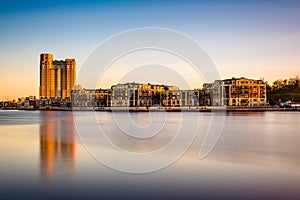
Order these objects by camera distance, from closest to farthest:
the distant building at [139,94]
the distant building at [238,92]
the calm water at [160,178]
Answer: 1. the calm water at [160,178]
2. the distant building at [238,92]
3. the distant building at [139,94]

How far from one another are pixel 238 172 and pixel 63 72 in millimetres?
178442

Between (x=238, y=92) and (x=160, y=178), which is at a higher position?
(x=238, y=92)

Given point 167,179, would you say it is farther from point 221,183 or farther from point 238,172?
point 238,172

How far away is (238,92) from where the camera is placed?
89688mm

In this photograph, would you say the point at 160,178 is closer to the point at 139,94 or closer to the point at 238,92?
the point at 238,92

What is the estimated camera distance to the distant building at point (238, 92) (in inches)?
3526

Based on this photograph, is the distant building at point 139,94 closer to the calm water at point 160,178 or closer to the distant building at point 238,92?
the distant building at point 238,92

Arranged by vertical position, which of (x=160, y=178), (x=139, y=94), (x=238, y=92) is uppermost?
(x=238, y=92)

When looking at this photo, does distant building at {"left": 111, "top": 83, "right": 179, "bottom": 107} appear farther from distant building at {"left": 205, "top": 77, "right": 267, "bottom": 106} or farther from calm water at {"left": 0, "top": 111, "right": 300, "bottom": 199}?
calm water at {"left": 0, "top": 111, "right": 300, "bottom": 199}

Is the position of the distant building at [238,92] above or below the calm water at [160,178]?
above

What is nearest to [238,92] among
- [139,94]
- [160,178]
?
[139,94]

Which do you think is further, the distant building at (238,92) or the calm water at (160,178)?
the distant building at (238,92)

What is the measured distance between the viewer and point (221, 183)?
6473 mm

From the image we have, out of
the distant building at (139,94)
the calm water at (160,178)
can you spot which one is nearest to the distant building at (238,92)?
the distant building at (139,94)
